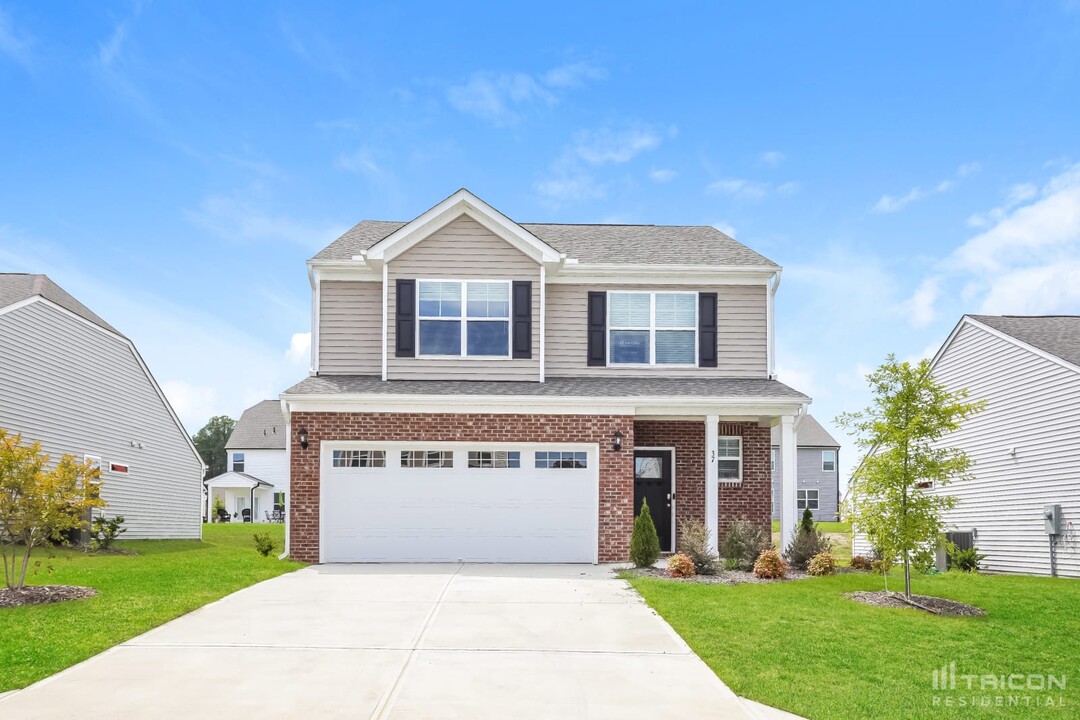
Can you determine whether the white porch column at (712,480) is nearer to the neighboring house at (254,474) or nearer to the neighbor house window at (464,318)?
the neighbor house window at (464,318)

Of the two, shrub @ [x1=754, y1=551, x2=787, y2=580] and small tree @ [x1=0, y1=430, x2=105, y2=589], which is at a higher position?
small tree @ [x1=0, y1=430, x2=105, y2=589]

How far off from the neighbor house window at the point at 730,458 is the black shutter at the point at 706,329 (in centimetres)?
161

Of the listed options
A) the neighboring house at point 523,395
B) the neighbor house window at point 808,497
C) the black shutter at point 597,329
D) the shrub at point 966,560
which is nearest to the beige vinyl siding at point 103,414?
the neighboring house at point 523,395

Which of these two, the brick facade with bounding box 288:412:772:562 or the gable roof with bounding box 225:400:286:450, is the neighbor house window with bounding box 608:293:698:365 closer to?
the brick facade with bounding box 288:412:772:562

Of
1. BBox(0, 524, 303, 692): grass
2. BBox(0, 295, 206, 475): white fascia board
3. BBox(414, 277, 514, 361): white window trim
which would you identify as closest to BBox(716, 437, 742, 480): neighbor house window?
BBox(414, 277, 514, 361): white window trim

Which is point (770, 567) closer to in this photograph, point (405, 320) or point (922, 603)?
point (922, 603)

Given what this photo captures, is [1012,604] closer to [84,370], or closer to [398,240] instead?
[398,240]

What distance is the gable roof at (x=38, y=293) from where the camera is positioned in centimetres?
2045

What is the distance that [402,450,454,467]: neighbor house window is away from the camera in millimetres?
16391

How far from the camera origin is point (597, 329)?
719 inches

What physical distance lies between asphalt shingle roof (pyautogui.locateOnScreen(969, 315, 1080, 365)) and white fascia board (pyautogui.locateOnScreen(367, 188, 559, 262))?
987 centimetres

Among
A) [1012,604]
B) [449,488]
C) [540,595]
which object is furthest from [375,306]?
[1012,604]

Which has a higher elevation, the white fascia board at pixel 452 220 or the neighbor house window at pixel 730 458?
the white fascia board at pixel 452 220

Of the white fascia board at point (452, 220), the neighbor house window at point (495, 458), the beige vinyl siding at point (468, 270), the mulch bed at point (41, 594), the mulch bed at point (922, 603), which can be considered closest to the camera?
the mulch bed at point (41, 594)
